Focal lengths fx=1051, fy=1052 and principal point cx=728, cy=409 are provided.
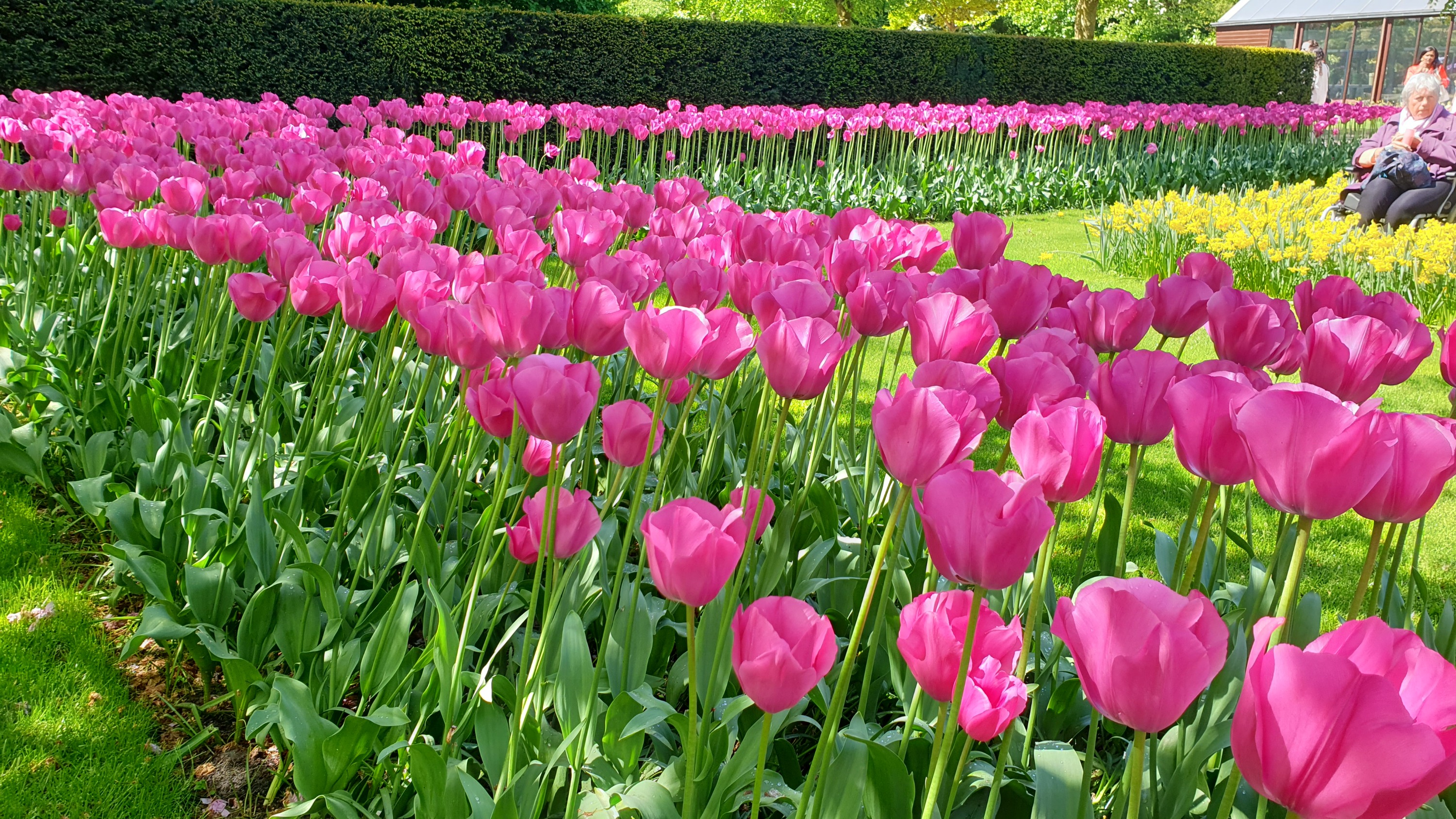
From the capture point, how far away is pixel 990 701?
3.50 feet

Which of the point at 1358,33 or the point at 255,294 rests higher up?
the point at 1358,33

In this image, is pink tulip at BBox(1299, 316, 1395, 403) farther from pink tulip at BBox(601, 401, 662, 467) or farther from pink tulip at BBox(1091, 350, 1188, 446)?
pink tulip at BBox(601, 401, 662, 467)

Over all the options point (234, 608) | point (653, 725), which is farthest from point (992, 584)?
point (234, 608)

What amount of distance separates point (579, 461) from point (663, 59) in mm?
11766

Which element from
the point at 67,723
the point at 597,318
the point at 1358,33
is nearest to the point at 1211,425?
the point at 597,318

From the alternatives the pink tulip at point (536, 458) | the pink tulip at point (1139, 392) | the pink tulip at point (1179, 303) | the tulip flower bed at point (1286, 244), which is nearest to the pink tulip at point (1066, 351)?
the pink tulip at point (1139, 392)

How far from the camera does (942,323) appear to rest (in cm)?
157

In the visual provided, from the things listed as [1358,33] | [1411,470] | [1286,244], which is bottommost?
[1286,244]

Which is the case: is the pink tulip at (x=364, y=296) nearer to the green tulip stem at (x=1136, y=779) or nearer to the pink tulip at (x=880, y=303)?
the pink tulip at (x=880, y=303)

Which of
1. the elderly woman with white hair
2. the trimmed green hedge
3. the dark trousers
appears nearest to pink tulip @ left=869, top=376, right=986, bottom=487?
the dark trousers

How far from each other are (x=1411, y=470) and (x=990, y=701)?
0.46 metres

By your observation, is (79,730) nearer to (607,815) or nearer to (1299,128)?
(607,815)

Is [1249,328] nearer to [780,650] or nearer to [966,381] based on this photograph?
[966,381]

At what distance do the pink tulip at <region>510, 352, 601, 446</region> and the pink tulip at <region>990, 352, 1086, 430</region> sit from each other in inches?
21.0
